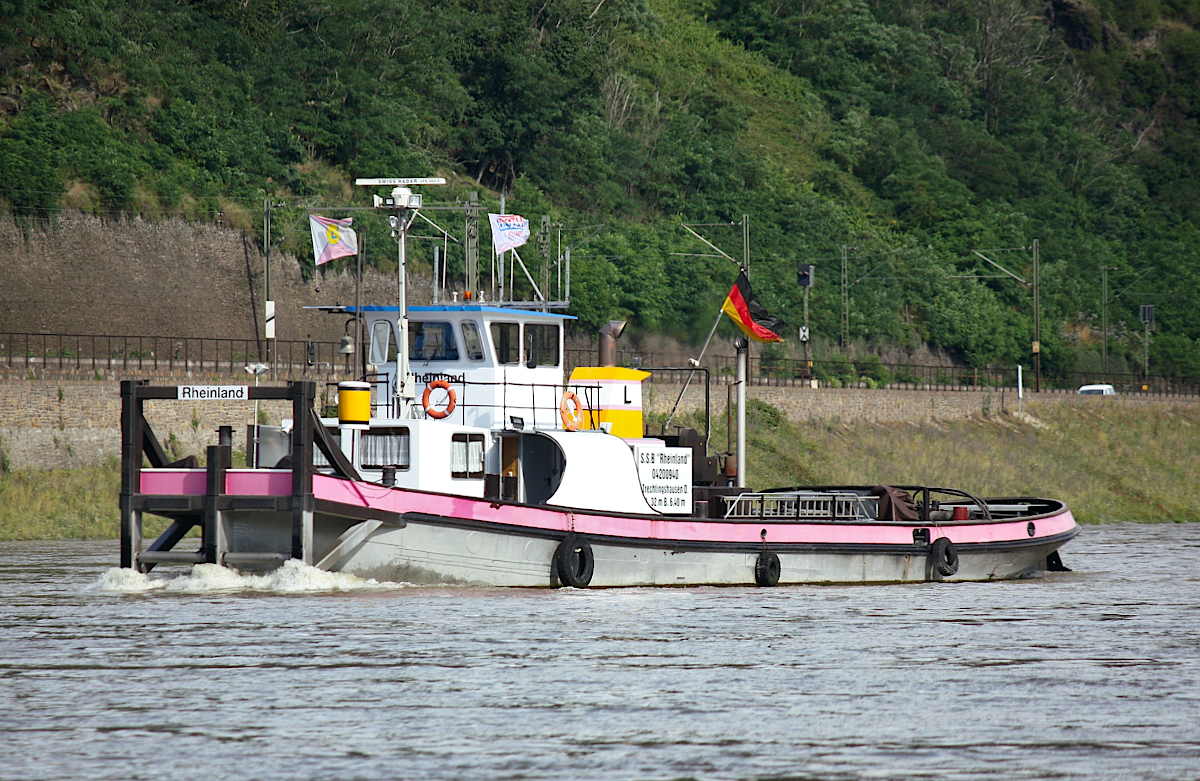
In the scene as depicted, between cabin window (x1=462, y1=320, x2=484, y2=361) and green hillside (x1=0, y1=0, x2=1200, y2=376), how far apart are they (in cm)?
3610

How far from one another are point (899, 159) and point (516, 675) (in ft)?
317

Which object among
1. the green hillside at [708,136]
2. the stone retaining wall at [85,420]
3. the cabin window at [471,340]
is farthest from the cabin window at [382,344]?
the green hillside at [708,136]

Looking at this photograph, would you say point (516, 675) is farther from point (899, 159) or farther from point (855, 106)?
point (855, 106)

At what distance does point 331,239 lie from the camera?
4272 cm

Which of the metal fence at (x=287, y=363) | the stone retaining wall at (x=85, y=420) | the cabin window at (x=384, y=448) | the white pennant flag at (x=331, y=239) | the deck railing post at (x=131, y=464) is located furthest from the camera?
the metal fence at (x=287, y=363)

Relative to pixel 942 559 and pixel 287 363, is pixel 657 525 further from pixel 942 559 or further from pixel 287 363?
pixel 287 363

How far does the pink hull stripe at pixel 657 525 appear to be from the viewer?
21547 millimetres

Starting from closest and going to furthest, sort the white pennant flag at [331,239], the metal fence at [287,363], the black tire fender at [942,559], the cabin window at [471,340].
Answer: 1. the cabin window at [471,340]
2. the black tire fender at [942,559]
3. the white pennant flag at [331,239]
4. the metal fence at [287,363]

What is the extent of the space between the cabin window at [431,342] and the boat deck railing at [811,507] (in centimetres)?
545

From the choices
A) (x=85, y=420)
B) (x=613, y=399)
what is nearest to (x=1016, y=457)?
(x=85, y=420)

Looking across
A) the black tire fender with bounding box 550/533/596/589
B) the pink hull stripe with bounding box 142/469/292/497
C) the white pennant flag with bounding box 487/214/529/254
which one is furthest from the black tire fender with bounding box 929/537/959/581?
the white pennant flag with bounding box 487/214/529/254

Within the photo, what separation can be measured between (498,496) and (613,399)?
3153 mm

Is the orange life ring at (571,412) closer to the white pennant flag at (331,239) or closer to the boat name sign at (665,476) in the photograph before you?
the boat name sign at (665,476)

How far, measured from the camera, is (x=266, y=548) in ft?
72.1
